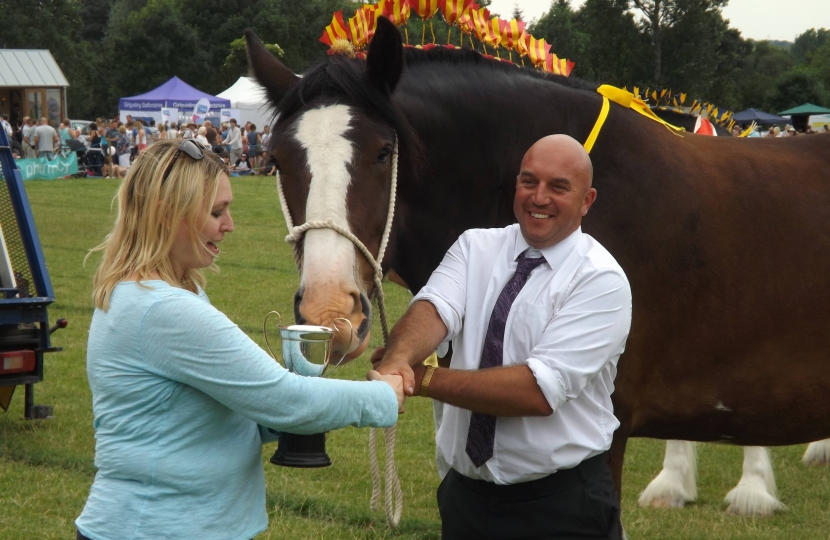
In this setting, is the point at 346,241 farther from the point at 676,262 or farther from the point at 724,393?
the point at 724,393

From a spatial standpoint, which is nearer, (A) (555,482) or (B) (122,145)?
(A) (555,482)

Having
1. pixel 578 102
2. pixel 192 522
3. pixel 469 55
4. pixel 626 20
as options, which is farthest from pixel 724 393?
pixel 626 20

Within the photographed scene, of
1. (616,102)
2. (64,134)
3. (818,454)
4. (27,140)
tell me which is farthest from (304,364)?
(64,134)

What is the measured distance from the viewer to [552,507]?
8.24 feet

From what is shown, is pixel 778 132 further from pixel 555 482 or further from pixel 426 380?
pixel 426 380

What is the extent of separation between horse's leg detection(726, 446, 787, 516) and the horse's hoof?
0.93 ft

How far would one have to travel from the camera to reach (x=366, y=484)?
17.4 ft

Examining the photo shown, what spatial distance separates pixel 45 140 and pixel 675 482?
23.1m

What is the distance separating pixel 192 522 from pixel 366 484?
319 cm

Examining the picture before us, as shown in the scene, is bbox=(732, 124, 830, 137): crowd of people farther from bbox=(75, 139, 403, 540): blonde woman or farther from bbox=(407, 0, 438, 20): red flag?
bbox=(75, 139, 403, 540): blonde woman

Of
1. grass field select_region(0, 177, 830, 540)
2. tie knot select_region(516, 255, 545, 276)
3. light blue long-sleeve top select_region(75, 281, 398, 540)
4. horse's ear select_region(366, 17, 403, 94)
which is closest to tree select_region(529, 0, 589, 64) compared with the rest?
grass field select_region(0, 177, 830, 540)

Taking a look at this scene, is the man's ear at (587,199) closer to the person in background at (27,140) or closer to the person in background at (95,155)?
the person in background at (27,140)

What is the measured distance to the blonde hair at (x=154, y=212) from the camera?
218 cm

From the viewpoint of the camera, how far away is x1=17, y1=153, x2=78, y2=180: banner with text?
23234 millimetres
